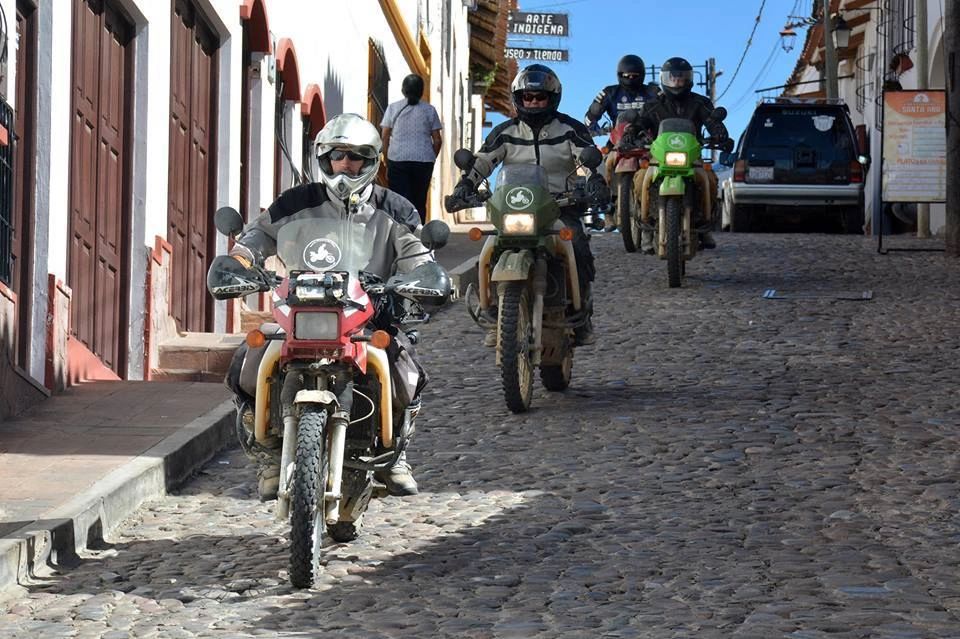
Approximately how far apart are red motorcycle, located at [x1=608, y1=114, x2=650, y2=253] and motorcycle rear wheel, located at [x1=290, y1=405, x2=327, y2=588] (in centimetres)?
1128

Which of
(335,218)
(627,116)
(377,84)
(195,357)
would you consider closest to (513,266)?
(195,357)

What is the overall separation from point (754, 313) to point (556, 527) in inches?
307

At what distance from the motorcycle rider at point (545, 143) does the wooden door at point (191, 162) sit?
3399mm

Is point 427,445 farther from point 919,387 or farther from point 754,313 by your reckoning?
point 754,313

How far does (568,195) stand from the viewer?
11.0 meters

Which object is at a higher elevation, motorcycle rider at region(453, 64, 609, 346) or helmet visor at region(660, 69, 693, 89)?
helmet visor at region(660, 69, 693, 89)

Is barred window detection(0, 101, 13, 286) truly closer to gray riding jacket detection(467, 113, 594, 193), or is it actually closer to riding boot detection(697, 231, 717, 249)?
gray riding jacket detection(467, 113, 594, 193)

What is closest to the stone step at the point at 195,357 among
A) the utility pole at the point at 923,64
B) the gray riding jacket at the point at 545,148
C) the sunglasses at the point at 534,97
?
the gray riding jacket at the point at 545,148

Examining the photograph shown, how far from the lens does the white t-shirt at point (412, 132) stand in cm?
1825

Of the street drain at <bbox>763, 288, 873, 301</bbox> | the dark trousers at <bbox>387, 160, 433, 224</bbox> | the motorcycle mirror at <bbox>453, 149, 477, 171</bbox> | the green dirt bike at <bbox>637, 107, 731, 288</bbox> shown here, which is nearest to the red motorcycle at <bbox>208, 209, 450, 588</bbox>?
Result: the motorcycle mirror at <bbox>453, 149, 477, 171</bbox>

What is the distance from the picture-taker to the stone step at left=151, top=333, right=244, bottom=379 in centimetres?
1270

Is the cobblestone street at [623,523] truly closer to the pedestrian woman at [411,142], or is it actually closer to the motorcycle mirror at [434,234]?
the motorcycle mirror at [434,234]

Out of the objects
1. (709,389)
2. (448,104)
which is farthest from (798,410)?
(448,104)

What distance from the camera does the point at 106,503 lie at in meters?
7.79
